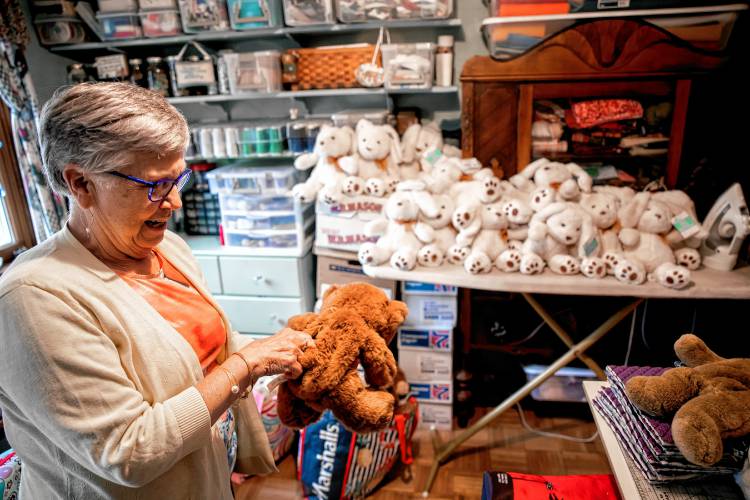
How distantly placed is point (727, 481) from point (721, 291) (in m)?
1.01

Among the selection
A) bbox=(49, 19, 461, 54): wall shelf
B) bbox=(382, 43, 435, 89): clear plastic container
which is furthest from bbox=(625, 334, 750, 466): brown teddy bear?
bbox=(49, 19, 461, 54): wall shelf

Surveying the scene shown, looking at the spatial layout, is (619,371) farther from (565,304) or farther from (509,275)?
(565,304)

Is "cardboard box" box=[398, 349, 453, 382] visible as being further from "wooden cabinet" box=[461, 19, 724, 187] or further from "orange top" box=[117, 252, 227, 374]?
"orange top" box=[117, 252, 227, 374]

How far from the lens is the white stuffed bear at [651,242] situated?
74.4 inches

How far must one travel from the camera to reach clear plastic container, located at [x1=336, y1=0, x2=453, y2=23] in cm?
235

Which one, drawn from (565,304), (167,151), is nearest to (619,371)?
(167,151)

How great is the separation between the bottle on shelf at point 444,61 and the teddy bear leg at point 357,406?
1.84 meters

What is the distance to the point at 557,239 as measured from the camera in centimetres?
203

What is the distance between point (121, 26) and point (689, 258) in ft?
9.79

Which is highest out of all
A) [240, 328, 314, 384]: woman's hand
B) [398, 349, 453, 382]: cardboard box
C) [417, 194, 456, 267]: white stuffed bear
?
[240, 328, 314, 384]: woman's hand

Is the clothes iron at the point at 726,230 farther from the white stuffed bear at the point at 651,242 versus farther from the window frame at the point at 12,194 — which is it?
the window frame at the point at 12,194

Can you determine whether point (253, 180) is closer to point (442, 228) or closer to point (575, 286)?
point (442, 228)

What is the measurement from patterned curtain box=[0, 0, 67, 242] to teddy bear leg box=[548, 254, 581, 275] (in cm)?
236

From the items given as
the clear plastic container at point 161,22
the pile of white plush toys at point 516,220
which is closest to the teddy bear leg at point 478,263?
the pile of white plush toys at point 516,220
